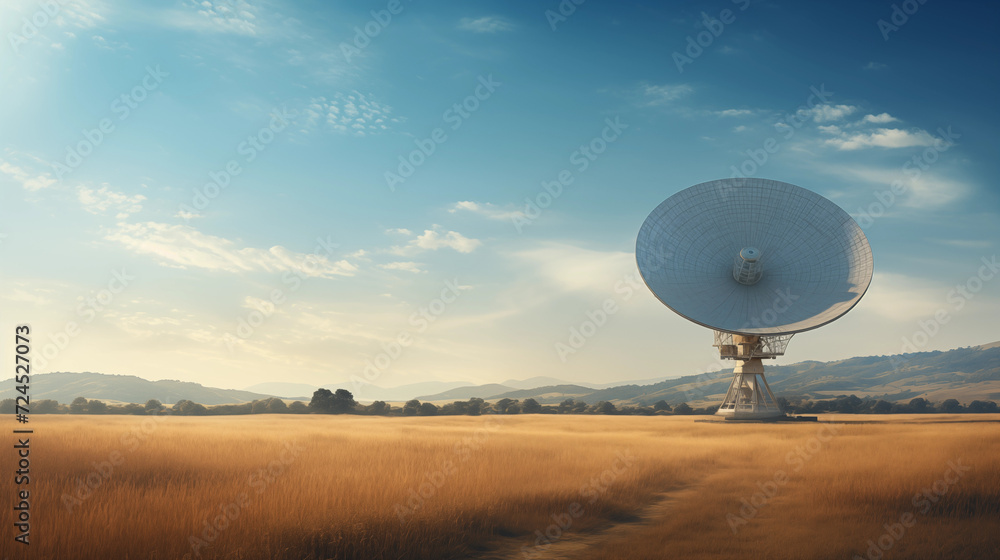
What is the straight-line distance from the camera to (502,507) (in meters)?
12.0

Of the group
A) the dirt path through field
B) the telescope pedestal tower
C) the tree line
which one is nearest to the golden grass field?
the dirt path through field

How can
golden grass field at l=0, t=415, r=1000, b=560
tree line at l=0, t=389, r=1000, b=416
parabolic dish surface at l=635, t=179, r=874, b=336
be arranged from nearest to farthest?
golden grass field at l=0, t=415, r=1000, b=560 → parabolic dish surface at l=635, t=179, r=874, b=336 → tree line at l=0, t=389, r=1000, b=416

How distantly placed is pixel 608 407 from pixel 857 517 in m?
89.4

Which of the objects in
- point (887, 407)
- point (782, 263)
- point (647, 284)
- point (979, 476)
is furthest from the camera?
point (887, 407)

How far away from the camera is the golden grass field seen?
8.23 meters

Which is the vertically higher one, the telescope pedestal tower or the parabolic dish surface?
the parabolic dish surface

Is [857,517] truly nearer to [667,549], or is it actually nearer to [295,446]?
[667,549]

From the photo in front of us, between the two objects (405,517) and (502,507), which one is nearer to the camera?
(405,517)

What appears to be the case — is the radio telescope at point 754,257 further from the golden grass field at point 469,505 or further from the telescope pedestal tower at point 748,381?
the golden grass field at point 469,505

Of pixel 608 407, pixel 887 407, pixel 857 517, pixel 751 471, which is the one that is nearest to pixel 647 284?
pixel 751 471

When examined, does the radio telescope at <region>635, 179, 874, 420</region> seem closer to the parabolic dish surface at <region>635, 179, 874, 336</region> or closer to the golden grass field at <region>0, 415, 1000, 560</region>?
the parabolic dish surface at <region>635, 179, 874, 336</region>

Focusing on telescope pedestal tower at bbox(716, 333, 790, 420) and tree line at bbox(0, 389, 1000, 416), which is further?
tree line at bbox(0, 389, 1000, 416)

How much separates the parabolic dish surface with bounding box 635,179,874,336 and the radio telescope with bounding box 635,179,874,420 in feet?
0.25

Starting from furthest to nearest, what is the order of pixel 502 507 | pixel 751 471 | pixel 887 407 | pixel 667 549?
pixel 887 407
pixel 751 471
pixel 502 507
pixel 667 549
